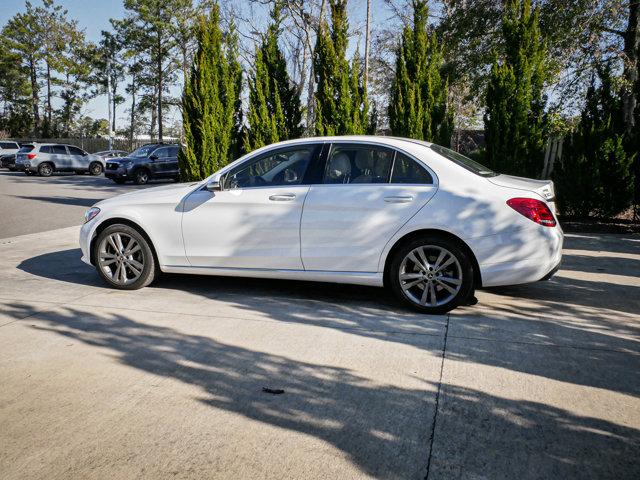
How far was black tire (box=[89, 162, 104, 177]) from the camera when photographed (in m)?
31.5

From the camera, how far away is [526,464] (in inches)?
105

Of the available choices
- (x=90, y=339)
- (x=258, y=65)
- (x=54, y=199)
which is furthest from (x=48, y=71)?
(x=90, y=339)

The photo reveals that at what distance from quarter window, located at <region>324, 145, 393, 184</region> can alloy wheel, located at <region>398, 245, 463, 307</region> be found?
0.82 metres

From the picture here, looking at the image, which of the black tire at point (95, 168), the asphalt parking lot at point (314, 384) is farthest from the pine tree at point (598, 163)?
the black tire at point (95, 168)

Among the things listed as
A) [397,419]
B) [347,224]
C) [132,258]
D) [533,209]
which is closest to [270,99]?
[132,258]

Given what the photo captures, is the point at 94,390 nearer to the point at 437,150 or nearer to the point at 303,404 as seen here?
the point at 303,404

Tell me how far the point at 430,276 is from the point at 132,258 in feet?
10.7

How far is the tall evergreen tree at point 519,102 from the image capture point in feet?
37.2

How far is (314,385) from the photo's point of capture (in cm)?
357

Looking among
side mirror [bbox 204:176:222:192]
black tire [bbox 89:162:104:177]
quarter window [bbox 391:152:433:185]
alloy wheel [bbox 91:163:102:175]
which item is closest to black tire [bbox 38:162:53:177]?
black tire [bbox 89:162:104:177]

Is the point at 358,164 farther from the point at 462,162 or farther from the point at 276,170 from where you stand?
the point at 462,162

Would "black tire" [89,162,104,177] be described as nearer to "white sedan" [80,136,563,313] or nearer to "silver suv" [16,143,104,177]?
"silver suv" [16,143,104,177]

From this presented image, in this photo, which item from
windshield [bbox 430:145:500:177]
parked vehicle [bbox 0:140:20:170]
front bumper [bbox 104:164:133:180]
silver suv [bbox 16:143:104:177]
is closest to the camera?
windshield [bbox 430:145:500:177]

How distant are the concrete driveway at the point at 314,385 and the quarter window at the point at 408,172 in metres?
1.27
